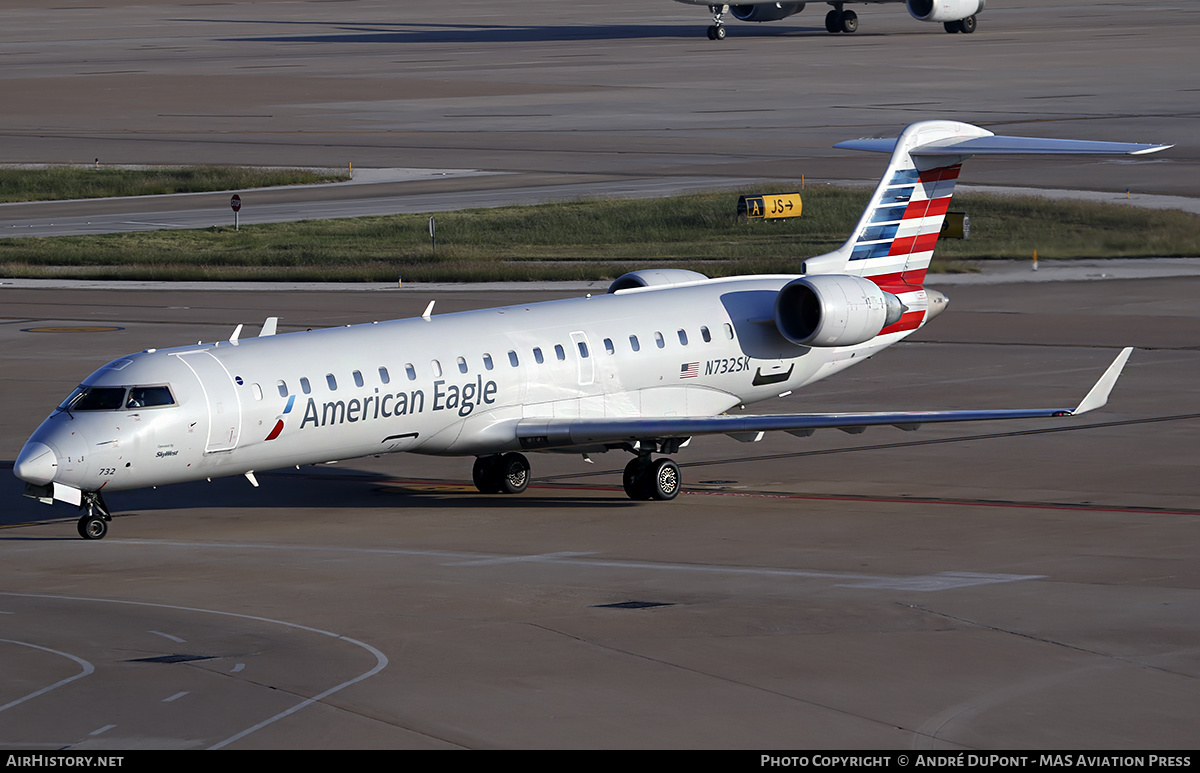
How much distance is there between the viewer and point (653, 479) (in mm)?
28078

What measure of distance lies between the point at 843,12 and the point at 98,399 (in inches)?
4138

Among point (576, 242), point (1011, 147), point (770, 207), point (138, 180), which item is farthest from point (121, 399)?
point (138, 180)

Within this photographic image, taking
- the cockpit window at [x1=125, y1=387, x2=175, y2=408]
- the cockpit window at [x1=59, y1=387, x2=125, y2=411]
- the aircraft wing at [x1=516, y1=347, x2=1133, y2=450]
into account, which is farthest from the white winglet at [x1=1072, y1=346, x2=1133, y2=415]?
the cockpit window at [x1=59, y1=387, x2=125, y2=411]

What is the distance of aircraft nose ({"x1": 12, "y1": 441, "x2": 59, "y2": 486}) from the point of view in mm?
23984

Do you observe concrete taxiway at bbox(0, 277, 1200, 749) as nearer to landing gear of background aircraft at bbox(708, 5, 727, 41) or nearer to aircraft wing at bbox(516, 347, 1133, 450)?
aircraft wing at bbox(516, 347, 1133, 450)

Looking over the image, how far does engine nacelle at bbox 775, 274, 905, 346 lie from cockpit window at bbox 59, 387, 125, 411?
11.4m

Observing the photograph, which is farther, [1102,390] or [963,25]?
[963,25]

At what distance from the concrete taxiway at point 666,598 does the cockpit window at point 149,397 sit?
2.06 m

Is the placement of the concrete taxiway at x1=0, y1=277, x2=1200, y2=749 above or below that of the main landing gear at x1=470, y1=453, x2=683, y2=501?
below

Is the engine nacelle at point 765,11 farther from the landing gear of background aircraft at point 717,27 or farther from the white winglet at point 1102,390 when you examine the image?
the white winglet at point 1102,390

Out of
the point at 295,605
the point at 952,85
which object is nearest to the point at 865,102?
the point at 952,85

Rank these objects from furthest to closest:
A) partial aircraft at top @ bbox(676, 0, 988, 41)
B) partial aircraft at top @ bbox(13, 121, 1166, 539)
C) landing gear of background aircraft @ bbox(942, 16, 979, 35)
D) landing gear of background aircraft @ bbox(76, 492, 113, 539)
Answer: landing gear of background aircraft @ bbox(942, 16, 979, 35), partial aircraft at top @ bbox(676, 0, 988, 41), landing gear of background aircraft @ bbox(76, 492, 113, 539), partial aircraft at top @ bbox(13, 121, 1166, 539)

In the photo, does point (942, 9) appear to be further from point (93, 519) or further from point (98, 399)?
point (93, 519)
